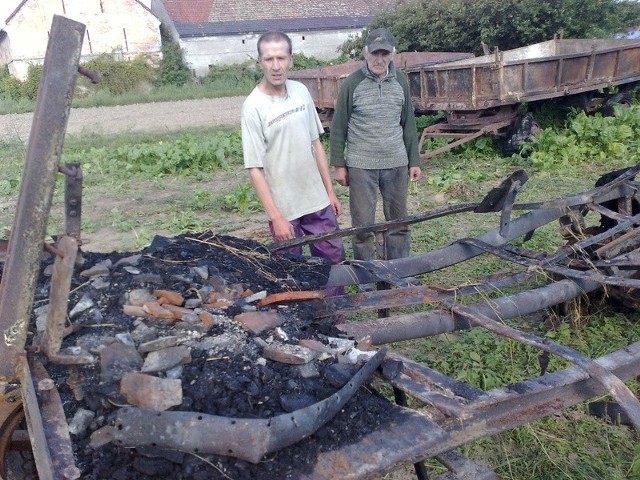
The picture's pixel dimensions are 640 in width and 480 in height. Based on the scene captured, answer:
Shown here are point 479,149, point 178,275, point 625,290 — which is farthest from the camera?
point 479,149

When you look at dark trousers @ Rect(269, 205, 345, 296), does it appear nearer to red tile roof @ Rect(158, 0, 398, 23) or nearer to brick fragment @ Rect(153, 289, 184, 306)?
brick fragment @ Rect(153, 289, 184, 306)

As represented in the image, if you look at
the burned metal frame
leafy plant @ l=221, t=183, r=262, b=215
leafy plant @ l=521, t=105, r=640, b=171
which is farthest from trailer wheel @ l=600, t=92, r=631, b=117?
the burned metal frame

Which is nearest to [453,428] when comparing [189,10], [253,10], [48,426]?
[48,426]

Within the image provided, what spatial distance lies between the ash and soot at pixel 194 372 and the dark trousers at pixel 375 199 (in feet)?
7.95

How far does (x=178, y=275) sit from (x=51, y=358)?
786 mm

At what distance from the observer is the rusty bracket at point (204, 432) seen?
71.7 inches

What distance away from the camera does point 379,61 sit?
4.96 meters

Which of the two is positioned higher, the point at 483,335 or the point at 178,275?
the point at 178,275

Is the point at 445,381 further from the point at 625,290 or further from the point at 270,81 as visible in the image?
the point at 625,290

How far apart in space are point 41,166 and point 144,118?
20240 mm

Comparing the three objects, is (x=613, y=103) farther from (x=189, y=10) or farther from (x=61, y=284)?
(x=189, y=10)

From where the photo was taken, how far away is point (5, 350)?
206 centimetres

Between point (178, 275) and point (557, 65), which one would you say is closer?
point (178, 275)

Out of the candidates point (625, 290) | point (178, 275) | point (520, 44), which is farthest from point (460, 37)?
point (178, 275)
